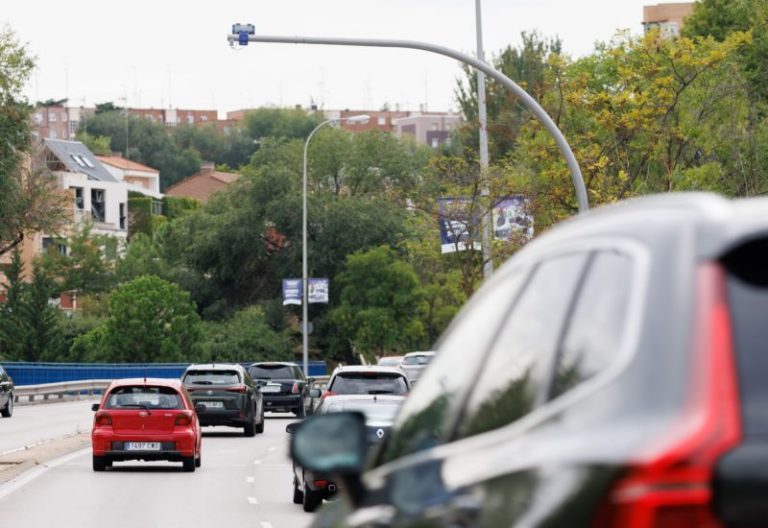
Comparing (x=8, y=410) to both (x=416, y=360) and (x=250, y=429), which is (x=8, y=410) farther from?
(x=250, y=429)

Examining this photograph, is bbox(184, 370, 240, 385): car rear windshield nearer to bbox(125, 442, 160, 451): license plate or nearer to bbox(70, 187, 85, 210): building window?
bbox(125, 442, 160, 451): license plate

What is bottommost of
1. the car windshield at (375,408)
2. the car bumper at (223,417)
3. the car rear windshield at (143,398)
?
the car bumper at (223,417)

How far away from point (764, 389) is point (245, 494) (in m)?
20.5

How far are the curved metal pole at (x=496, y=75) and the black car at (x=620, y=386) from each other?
1959 cm

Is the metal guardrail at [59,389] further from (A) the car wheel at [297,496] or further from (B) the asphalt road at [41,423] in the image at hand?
(A) the car wheel at [297,496]

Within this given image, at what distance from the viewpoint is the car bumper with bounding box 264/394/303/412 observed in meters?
49.7

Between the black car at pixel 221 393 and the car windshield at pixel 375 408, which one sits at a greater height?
the car windshield at pixel 375 408

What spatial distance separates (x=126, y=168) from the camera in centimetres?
17050

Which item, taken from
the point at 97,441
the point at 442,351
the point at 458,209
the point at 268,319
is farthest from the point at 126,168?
the point at 442,351

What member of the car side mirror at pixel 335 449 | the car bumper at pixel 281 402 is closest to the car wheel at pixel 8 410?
the car bumper at pixel 281 402

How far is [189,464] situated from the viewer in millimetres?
27953

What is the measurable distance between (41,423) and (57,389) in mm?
21379

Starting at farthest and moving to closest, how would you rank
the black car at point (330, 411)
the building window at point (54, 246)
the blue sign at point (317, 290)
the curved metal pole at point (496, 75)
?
the building window at point (54, 246), the blue sign at point (317, 290), the curved metal pole at point (496, 75), the black car at point (330, 411)

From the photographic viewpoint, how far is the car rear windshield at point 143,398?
28.1 meters
